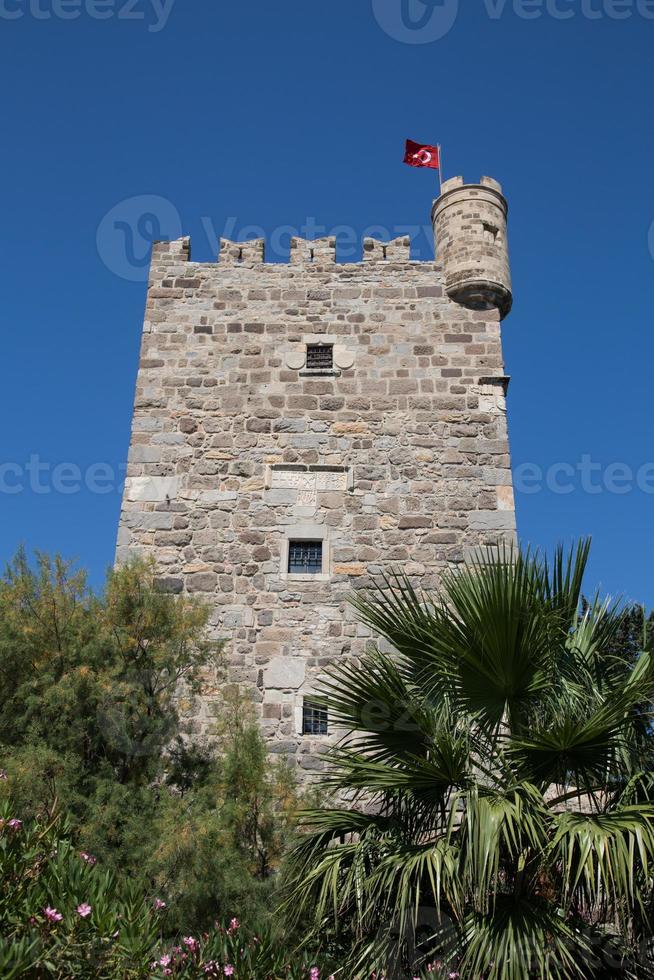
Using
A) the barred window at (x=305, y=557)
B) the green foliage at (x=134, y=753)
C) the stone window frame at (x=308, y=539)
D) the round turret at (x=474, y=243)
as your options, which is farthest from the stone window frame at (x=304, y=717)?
the round turret at (x=474, y=243)

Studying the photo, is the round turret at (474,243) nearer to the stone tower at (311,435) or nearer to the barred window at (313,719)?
the stone tower at (311,435)

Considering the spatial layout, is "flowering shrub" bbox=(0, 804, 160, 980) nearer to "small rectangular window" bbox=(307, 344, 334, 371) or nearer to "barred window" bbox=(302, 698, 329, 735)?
"barred window" bbox=(302, 698, 329, 735)

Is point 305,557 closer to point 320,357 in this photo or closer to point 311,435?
point 311,435

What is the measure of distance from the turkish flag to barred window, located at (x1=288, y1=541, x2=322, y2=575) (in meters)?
6.09

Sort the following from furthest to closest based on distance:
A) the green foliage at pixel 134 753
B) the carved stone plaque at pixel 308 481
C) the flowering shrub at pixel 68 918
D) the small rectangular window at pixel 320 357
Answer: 1. the small rectangular window at pixel 320 357
2. the carved stone plaque at pixel 308 481
3. the green foliage at pixel 134 753
4. the flowering shrub at pixel 68 918

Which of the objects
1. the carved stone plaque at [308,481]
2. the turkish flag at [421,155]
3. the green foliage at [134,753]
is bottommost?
the green foliage at [134,753]

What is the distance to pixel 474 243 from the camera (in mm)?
10523

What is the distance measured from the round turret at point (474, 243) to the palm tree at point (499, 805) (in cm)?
512

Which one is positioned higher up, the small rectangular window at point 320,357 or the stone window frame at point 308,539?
the small rectangular window at point 320,357

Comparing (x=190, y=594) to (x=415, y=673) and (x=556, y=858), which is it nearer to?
(x=415, y=673)

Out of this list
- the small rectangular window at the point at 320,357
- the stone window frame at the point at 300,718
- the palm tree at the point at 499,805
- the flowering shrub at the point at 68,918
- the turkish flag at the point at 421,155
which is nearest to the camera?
the flowering shrub at the point at 68,918

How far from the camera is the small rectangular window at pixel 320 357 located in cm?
1018

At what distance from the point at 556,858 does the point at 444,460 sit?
5.55 m

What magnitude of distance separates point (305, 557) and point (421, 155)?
644 cm
